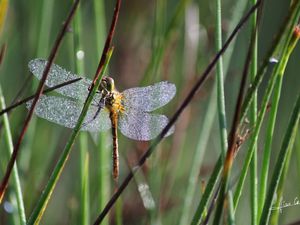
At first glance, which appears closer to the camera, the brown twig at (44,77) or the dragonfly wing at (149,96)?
the brown twig at (44,77)

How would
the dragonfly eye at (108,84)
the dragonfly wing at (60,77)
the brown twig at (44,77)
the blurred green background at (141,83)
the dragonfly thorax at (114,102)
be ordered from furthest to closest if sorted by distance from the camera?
1. the blurred green background at (141,83)
2. the dragonfly thorax at (114,102)
3. the dragonfly eye at (108,84)
4. the dragonfly wing at (60,77)
5. the brown twig at (44,77)

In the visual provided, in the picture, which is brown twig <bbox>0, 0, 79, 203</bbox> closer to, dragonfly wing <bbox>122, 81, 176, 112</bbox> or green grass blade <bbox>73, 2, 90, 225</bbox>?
green grass blade <bbox>73, 2, 90, 225</bbox>

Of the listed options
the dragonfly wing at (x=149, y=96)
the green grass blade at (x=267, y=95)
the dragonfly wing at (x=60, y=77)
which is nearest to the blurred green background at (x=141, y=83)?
the dragonfly wing at (x=149, y=96)

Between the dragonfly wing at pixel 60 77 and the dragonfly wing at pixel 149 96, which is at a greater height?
the dragonfly wing at pixel 60 77

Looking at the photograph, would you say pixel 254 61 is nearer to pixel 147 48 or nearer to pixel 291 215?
pixel 147 48

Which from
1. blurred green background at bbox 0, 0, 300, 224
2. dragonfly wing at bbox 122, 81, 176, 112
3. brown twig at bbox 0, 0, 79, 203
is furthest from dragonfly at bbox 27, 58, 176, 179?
brown twig at bbox 0, 0, 79, 203

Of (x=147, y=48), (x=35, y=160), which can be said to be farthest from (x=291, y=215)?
(x=35, y=160)

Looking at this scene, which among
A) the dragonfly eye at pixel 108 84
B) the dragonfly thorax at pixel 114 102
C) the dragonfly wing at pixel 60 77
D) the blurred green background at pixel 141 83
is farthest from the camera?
the blurred green background at pixel 141 83

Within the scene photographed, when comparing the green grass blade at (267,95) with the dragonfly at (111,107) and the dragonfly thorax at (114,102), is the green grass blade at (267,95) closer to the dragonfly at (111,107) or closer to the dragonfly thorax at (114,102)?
the dragonfly at (111,107)
